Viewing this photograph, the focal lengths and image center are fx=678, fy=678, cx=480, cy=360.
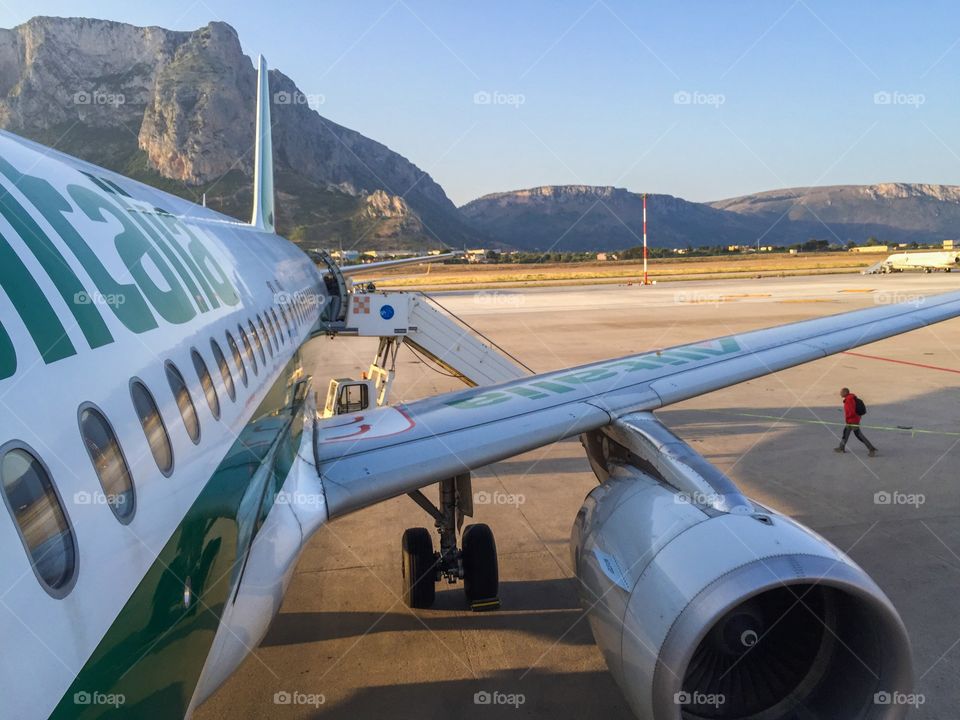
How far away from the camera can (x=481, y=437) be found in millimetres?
6133

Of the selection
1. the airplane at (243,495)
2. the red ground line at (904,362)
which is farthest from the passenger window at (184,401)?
the red ground line at (904,362)

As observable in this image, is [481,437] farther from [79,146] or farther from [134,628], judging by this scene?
[79,146]

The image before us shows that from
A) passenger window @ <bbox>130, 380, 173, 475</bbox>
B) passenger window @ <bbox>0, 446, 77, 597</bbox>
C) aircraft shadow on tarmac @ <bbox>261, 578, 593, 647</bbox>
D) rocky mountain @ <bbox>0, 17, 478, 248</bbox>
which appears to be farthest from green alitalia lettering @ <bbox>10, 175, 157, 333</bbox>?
rocky mountain @ <bbox>0, 17, 478, 248</bbox>

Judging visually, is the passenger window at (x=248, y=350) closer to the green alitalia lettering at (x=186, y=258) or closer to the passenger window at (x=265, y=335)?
the green alitalia lettering at (x=186, y=258)

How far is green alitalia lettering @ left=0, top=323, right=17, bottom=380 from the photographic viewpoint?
6.67 feet

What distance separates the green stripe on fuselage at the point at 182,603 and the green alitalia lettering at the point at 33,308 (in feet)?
2.32

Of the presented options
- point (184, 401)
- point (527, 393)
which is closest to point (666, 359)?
point (527, 393)

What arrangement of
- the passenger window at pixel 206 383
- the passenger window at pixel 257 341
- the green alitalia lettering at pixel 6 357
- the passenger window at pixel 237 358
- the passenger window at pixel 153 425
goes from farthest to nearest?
the passenger window at pixel 257 341
the passenger window at pixel 237 358
the passenger window at pixel 206 383
the passenger window at pixel 153 425
the green alitalia lettering at pixel 6 357

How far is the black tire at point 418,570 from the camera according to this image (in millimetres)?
7398

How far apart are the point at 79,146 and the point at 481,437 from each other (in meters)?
135

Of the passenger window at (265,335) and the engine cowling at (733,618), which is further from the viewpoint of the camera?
the passenger window at (265,335)

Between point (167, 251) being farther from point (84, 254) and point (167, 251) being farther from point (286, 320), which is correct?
point (286, 320)

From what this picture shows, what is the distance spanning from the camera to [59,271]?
274 cm

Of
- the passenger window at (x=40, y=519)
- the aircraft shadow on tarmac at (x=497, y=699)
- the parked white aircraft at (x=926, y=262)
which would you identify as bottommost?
the aircraft shadow on tarmac at (x=497, y=699)
